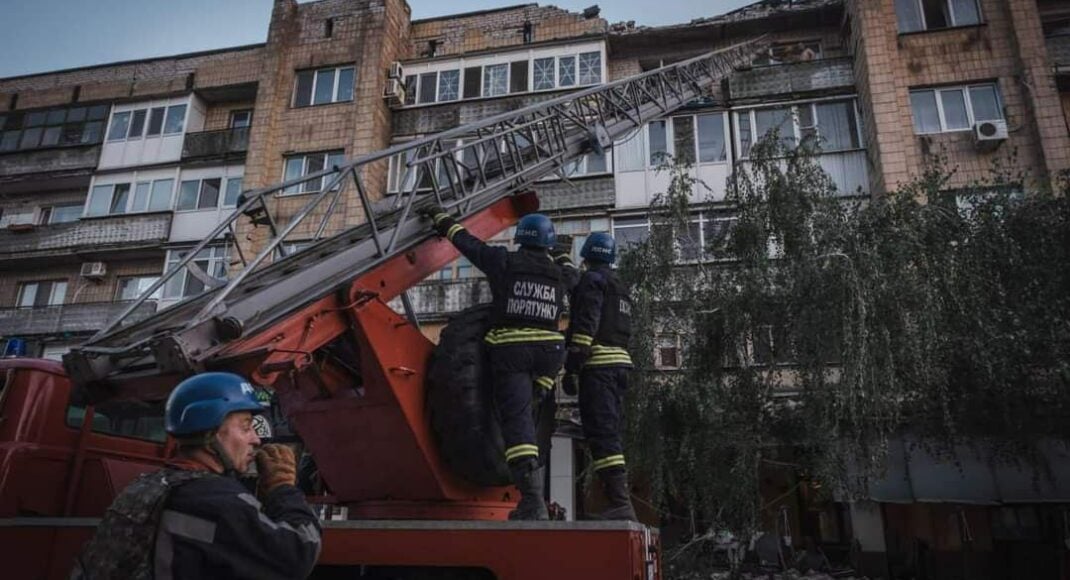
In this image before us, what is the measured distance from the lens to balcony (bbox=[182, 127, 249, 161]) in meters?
21.0

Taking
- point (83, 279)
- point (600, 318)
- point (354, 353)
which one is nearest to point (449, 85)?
point (83, 279)

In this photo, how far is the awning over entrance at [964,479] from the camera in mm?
13188

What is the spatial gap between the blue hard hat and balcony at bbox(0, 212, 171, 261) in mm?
20427

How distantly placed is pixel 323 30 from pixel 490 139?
17.2 m

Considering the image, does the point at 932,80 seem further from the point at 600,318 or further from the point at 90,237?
the point at 90,237

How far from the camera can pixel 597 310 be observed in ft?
17.0

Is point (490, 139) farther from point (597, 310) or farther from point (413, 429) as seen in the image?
point (413, 429)

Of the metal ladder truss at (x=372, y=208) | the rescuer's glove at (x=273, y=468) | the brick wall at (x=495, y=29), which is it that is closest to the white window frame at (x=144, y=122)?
the brick wall at (x=495, y=29)

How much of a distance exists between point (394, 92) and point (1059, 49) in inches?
657

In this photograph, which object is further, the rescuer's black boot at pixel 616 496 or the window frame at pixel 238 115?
the window frame at pixel 238 115

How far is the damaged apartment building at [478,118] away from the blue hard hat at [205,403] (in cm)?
1010

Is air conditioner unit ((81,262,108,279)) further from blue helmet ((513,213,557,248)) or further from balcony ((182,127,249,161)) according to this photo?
blue helmet ((513,213,557,248))

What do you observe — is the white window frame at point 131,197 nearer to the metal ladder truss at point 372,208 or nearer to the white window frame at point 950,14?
the metal ladder truss at point 372,208

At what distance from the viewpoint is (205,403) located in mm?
2574
